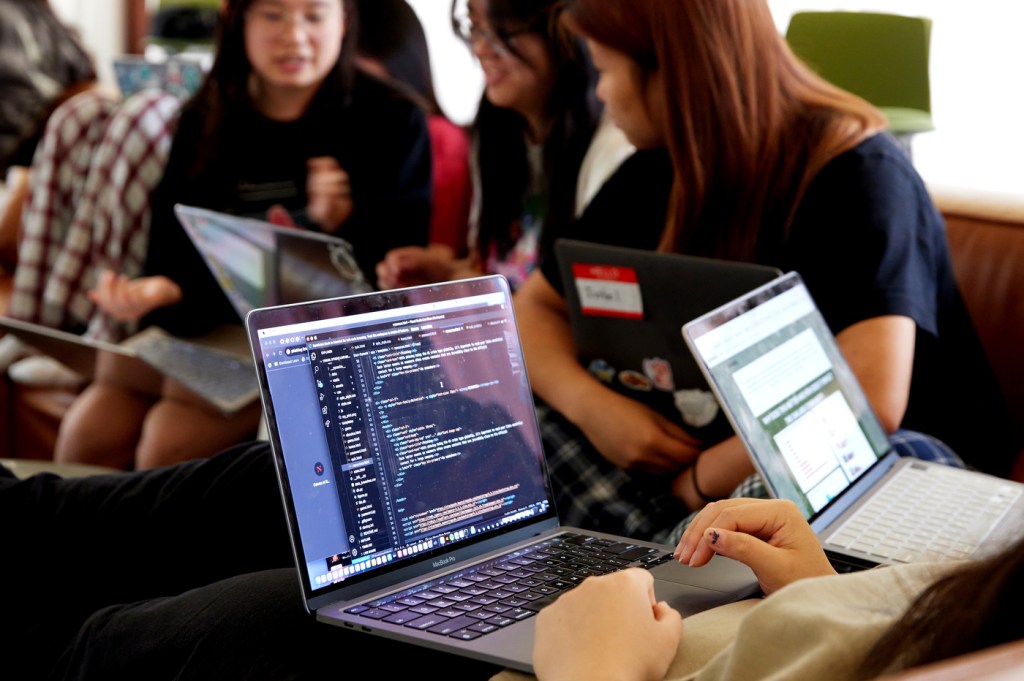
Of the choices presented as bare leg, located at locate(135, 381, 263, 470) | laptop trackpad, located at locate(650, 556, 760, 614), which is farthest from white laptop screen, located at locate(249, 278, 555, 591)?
bare leg, located at locate(135, 381, 263, 470)

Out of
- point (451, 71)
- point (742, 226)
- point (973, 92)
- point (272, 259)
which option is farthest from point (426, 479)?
point (451, 71)

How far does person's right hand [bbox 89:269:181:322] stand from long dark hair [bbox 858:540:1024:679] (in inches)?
71.1

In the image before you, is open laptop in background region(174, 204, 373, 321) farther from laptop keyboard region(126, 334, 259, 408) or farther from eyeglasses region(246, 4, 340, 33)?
Result: eyeglasses region(246, 4, 340, 33)

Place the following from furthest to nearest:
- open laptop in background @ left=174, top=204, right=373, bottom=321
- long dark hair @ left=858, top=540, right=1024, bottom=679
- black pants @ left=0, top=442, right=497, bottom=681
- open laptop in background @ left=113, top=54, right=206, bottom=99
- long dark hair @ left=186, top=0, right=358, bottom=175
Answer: open laptop in background @ left=113, top=54, right=206, bottom=99 → long dark hair @ left=186, top=0, right=358, bottom=175 → open laptop in background @ left=174, top=204, right=373, bottom=321 → black pants @ left=0, top=442, right=497, bottom=681 → long dark hair @ left=858, top=540, right=1024, bottom=679

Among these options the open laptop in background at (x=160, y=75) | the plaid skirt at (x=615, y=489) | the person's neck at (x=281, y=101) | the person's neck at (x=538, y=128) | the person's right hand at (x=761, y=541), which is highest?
the open laptop in background at (x=160, y=75)

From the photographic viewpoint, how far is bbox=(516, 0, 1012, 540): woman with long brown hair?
4.68ft

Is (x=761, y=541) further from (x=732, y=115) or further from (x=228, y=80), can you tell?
(x=228, y=80)

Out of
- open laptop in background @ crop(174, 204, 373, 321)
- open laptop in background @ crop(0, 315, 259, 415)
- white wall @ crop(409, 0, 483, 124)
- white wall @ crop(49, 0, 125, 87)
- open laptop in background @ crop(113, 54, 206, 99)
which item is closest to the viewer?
open laptop in background @ crop(174, 204, 373, 321)

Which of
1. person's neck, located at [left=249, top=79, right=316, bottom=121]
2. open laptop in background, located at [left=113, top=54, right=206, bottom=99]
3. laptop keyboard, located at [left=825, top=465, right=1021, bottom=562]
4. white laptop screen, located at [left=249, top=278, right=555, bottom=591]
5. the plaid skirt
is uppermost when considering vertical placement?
open laptop in background, located at [left=113, top=54, right=206, bottom=99]

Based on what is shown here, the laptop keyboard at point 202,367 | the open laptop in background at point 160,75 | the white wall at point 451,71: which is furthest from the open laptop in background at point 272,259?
the white wall at point 451,71

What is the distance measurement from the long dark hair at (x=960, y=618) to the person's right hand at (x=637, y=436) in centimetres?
82

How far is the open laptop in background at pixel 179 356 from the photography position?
1.86m

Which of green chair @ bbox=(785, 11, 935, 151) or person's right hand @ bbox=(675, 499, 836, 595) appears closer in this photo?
person's right hand @ bbox=(675, 499, 836, 595)

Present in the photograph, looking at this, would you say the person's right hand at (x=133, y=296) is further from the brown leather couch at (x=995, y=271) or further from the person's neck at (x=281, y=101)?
the brown leather couch at (x=995, y=271)
